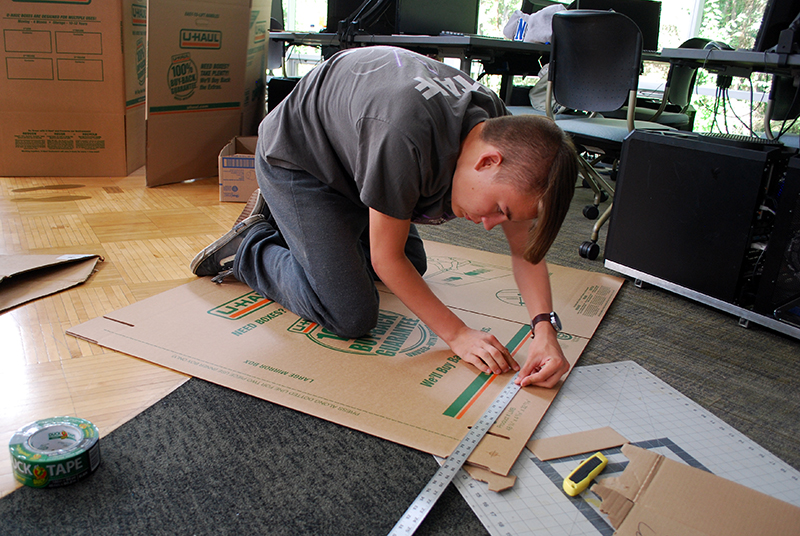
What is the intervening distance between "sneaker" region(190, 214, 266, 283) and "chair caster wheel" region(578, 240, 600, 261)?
1092 millimetres

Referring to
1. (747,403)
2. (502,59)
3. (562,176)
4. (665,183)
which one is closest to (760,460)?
(747,403)

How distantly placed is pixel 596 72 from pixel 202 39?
1711mm

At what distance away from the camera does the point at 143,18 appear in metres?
2.60

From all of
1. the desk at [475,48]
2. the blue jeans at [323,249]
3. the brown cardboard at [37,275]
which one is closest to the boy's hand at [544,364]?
the blue jeans at [323,249]

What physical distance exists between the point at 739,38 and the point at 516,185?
454cm

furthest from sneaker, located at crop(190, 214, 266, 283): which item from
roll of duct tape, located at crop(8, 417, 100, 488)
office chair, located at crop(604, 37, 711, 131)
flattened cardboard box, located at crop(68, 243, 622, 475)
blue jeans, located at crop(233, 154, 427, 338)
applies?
office chair, located at crop(604, 37, 711, 131)

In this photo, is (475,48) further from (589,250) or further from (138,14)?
(138,14)

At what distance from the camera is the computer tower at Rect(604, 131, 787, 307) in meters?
1.45

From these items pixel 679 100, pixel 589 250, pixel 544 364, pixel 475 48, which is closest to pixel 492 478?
pixel 544 364

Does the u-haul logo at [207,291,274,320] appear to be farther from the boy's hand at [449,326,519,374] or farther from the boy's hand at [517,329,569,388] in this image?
the boy's hand at [517,329,569,388]

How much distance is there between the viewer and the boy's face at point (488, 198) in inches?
34.0

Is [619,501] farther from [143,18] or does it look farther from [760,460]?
[143,18]

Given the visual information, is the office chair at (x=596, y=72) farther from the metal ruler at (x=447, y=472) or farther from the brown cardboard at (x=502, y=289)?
the metal ruler at (x=447, y=472)

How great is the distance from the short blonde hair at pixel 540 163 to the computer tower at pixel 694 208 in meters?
0.83
